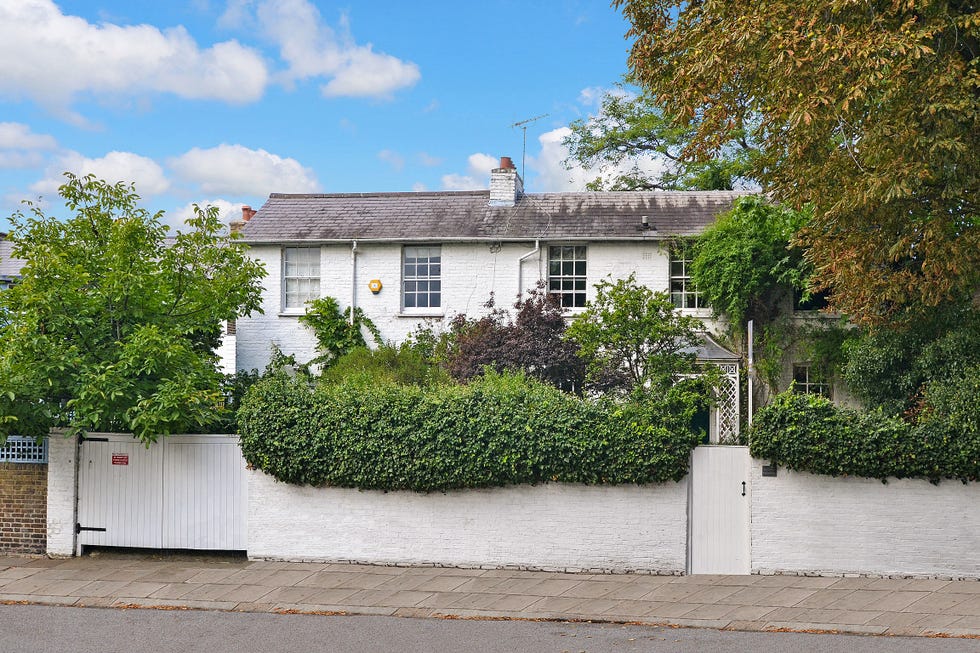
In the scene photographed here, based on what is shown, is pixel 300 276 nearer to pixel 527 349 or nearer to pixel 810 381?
pixel 527 349

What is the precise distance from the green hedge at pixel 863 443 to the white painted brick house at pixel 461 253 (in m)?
9.35

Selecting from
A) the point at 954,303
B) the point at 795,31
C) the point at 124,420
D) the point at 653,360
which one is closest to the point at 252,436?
the point at 124,420

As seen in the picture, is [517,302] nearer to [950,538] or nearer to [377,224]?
[377,224]

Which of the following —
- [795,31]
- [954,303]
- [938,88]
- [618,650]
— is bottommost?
[618,650]

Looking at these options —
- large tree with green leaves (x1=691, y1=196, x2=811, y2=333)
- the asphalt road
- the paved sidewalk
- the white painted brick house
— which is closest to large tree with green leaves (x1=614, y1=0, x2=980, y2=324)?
the paved sidewalk

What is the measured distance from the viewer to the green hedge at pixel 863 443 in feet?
37.6

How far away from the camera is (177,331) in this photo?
13422 millimetres

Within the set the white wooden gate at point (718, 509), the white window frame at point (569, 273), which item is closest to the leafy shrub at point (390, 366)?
the white window frame at point (569, 273)

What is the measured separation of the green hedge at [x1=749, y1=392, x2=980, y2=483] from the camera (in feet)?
37.6

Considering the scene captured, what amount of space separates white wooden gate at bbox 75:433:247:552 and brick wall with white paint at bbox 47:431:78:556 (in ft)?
0.36

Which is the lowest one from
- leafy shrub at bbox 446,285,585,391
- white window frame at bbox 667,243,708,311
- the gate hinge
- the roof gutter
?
the gate hinge

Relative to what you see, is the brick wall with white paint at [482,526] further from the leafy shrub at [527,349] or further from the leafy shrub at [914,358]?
the leafy shrub at [527,349]

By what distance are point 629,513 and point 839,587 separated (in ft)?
9.06

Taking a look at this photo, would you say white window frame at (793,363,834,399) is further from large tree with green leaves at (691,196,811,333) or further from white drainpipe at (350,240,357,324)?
white drainpipe at (350,240,357,324)
